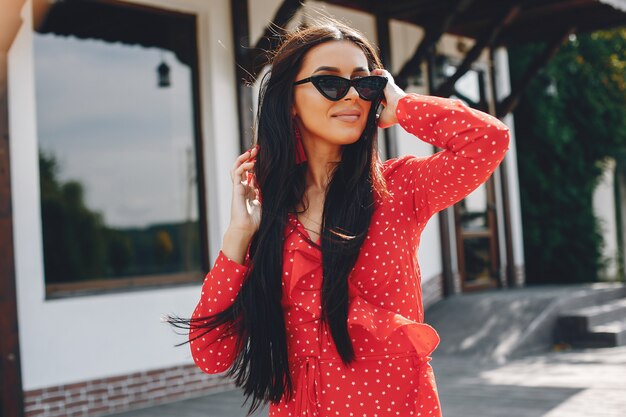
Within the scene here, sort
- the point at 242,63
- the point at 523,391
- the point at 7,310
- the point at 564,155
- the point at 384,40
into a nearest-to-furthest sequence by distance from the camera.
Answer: the point at 7,310 < the point at 523,391 < the point at 242,63 < the point at 384,40 < the point at 564,155

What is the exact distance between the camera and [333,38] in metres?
1.69

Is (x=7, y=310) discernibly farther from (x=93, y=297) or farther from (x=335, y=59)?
(x=335, y=59)

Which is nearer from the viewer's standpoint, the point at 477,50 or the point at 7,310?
the point at 7,310

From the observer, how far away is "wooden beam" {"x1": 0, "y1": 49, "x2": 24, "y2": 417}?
4922mm

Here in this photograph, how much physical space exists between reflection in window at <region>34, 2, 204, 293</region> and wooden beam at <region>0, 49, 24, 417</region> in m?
0.96

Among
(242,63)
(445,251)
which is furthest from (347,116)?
(445,251)

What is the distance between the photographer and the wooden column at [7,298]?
4.90m

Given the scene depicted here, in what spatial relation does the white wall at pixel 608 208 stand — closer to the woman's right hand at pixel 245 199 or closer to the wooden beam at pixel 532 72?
the wooden beam at pixel 532 72

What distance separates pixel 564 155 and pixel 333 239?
10.3 m

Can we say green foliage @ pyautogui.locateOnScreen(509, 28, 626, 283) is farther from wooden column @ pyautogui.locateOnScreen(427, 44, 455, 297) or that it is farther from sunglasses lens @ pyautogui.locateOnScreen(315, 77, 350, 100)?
sunglasses lens @ pyautogui.locateOnScreen(315, 77, 350, 100)

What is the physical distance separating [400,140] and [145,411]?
13.0ft

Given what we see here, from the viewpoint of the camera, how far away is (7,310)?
493 centimetres

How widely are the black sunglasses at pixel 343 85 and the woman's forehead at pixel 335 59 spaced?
0.02 m

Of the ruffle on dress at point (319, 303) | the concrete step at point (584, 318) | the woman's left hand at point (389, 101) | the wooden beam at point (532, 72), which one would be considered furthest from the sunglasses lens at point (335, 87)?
the wooden beam at point (532, 72)
